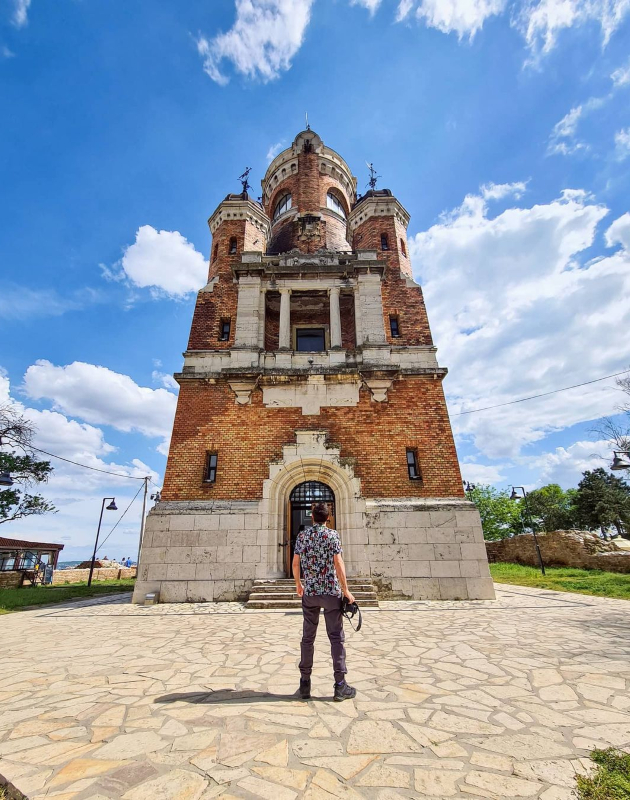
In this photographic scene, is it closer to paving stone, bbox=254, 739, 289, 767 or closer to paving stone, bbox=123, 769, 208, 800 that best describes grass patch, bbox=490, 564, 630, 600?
paving stone, bbox=254, 739, 289, 767

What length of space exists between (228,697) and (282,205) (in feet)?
72.6

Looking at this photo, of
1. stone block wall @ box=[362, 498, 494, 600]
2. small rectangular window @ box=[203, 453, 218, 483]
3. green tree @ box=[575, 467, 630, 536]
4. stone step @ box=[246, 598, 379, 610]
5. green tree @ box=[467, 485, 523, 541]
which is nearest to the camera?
stone step @ box=[246, 598, 379, 610]

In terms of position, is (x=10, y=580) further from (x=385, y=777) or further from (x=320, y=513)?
(x=385, y=777)

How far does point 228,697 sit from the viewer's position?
3564 mm

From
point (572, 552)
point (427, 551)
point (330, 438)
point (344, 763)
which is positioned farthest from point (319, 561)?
point (572, 552)

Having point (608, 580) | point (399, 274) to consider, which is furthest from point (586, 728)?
point (399, 274)

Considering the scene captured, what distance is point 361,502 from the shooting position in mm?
10539

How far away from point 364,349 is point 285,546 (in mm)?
6674

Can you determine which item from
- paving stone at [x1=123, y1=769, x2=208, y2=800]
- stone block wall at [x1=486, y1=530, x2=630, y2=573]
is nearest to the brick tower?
paving stone at [x1=123, y1=769, x2=208, y2=800]

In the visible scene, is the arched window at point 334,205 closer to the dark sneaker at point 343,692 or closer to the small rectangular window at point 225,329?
the small rectangular window at point 225,329

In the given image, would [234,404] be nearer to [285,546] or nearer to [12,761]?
[285,546]

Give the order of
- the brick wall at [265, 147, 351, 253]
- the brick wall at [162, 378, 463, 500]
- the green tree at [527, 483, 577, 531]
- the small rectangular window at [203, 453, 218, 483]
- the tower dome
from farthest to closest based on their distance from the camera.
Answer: the green tree at [527, 483, 577, 531] < the brick wall at [265, 147, 351, 253] < the tower dome < the small rectangular window at [203, 453, 218, 483] < the brick wall at [162, 378, 463, 500]

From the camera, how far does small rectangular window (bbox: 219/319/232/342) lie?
44.4 ft

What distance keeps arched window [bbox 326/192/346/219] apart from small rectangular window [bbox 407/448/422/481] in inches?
566
